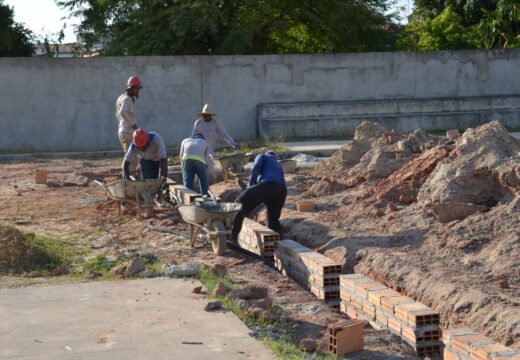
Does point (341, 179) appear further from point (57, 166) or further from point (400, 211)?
point (57, 166)

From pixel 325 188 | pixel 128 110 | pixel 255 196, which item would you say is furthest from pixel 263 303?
pixel 128 110

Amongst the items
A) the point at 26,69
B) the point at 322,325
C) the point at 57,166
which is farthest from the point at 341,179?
the point at 26,69

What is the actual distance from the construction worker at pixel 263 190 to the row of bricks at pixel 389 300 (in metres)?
2.29

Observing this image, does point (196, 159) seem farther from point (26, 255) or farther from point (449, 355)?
point (449, 355)

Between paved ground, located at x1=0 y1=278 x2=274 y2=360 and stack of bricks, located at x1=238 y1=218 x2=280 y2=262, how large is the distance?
1.82 metres

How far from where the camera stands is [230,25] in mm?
26203

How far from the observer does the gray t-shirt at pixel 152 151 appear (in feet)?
41.0

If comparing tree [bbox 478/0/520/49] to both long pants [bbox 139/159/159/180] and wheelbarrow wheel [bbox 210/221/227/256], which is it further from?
wheelbarrow wheel [bbox 210/221/227/256]

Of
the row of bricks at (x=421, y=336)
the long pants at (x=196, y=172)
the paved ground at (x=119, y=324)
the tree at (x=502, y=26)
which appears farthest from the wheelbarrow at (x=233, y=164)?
the tree at (x=502, y=26)

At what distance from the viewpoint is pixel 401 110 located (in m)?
23.0

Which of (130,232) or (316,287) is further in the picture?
(130,232)

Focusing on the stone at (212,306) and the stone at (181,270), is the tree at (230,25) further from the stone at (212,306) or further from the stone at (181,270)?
the stone at (212,306)

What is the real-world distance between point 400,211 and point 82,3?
1880 centimetres

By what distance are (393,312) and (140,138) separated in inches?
226
